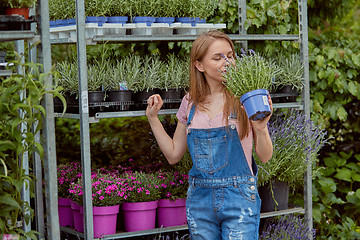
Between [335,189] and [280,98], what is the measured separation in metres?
1.14

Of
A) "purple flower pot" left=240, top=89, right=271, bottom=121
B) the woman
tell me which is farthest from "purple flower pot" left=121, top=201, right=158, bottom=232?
"purple flower pot" left=240, top=89, right=271, bottom=121

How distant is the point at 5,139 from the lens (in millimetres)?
2330

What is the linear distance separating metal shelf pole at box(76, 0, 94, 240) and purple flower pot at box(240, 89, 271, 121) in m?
1.00

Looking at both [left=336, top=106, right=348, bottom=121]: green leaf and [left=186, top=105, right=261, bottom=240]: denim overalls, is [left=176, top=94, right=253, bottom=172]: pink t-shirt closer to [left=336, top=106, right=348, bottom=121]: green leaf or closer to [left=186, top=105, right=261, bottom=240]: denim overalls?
[left=186, top=105, right=261, bottom=240]: denim overalls

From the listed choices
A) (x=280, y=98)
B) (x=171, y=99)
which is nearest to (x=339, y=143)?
(x=280, y=98)

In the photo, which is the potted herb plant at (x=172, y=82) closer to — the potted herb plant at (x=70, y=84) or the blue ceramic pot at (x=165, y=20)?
the blue ceramic pot at (x=165, y=20)

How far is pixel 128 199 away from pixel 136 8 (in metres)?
1.13

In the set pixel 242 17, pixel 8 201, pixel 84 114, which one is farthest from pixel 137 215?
pixel 242 17

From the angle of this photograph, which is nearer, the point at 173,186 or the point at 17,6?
the point at 17,6

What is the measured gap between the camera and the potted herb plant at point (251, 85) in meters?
2.35

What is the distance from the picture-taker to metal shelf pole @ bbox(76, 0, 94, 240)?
9.78 ft

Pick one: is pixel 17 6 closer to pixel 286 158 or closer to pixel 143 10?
A: pixel 143 10

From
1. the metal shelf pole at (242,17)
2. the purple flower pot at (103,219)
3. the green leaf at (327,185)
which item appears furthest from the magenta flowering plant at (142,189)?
the green leaf at (327,185)

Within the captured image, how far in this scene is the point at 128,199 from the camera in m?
3.32
